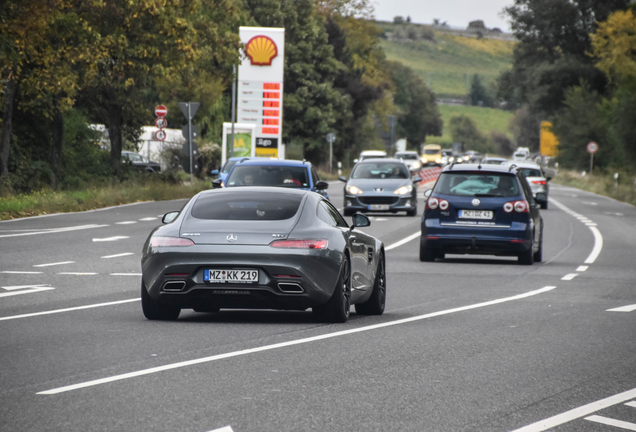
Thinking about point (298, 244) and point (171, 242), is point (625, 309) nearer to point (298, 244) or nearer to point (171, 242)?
point (298, 244)

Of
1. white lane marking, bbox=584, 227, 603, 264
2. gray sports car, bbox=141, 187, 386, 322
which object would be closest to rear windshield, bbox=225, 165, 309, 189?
white lane marking, bbox=584, 227, 603, 264

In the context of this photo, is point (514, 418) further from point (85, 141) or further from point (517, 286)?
point (85, 141)

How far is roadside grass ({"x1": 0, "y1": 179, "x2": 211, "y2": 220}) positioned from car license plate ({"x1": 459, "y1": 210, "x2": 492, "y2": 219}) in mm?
12411

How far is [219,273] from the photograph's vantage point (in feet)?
33.7

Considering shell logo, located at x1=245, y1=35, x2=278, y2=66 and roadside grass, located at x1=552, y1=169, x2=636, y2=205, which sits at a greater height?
shell logo, located at x1=245, y1=35, x2=278, y2=66

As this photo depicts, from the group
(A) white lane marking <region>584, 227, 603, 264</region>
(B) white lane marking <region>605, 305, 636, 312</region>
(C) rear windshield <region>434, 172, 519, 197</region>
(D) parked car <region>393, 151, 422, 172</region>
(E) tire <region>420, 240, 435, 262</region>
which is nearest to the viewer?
(B) white lane marking <region>605, 305, 636, 312</region>

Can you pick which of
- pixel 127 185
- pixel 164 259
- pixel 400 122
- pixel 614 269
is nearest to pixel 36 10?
pixel 127 185

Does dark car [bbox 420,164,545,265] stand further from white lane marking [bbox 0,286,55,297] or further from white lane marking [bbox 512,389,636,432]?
white lane marking [bbox 512,389,636,432]

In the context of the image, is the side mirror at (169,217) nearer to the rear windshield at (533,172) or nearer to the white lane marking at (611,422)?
the white lane marking at (611,422)

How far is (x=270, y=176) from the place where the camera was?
22797 mm

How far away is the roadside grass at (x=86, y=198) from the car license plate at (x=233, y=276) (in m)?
17.6

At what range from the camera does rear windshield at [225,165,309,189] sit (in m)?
22.7

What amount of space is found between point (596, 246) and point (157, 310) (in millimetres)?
14624

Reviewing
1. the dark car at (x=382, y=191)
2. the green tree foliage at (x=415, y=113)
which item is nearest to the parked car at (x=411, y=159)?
the dark car at (x=382, y=191)
